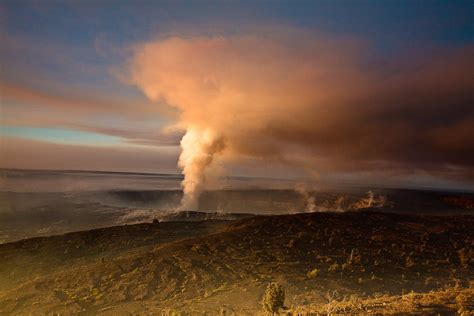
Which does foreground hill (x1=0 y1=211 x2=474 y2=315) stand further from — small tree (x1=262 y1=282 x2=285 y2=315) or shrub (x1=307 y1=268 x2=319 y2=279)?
small tree (x1=262 y1=282 x2=285 y2=315)

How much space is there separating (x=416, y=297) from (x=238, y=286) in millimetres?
17010

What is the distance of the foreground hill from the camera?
101ft

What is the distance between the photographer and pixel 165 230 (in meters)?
68.2

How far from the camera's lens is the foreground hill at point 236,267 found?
30.7m

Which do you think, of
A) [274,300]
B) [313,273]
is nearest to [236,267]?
[313,273]

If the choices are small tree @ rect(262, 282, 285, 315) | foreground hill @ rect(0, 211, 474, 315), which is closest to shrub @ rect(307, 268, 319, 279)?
foreground hill @ rect(0, 211, 474, 315)

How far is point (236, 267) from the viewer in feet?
131

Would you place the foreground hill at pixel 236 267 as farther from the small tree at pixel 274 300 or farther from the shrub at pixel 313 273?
the small tree at pixel 274 300

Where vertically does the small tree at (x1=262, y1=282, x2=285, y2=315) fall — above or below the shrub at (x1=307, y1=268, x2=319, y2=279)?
above

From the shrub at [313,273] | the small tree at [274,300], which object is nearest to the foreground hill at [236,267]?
the shrub at [313,273]

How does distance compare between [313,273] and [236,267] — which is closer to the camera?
[313,273]

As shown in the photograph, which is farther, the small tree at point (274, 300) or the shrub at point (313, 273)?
the shrub at point (313, 273)

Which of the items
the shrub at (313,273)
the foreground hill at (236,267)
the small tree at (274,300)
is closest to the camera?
the small tree at (274,300)

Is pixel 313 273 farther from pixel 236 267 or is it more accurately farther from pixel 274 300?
pixel 274 300
